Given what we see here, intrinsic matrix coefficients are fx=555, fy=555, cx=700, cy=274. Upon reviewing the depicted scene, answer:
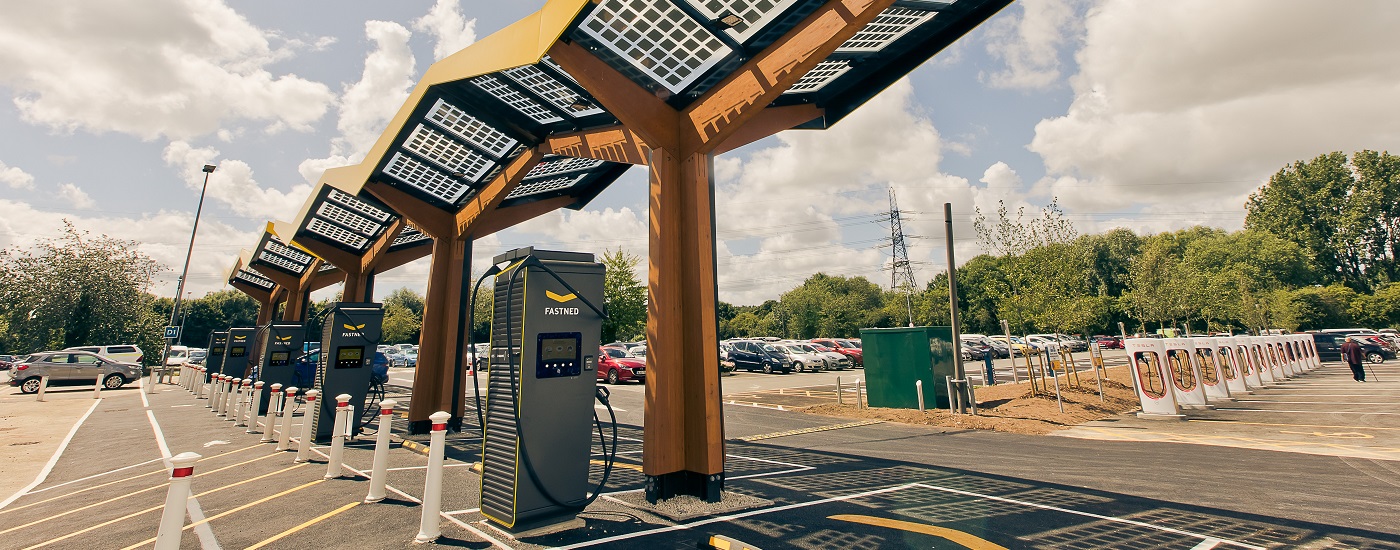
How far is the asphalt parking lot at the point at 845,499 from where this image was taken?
474 cm

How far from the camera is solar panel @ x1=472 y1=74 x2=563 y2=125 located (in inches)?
318

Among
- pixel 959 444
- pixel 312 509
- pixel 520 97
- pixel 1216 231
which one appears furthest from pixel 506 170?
pixel 1216 231

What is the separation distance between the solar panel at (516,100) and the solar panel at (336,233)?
9.49 m

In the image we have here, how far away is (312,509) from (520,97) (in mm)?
5878

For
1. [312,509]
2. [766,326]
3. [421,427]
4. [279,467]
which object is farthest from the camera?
[766,326]

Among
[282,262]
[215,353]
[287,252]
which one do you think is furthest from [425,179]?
[215,353]

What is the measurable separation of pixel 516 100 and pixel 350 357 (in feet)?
18.7

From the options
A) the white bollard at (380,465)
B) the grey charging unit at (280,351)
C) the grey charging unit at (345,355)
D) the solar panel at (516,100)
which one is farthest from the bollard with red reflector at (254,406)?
the solar panel at (516,100)

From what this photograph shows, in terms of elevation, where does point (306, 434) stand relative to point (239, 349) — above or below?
below

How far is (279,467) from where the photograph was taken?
7828mm

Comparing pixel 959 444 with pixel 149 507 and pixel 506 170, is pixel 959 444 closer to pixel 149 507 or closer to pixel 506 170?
pixel 506 170

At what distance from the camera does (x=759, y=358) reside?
3091 centimetres

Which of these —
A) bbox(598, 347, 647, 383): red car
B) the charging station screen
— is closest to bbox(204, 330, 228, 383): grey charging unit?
bbox(598, 347, 647, 383): red car

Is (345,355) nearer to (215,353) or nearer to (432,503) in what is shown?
(432,503)
